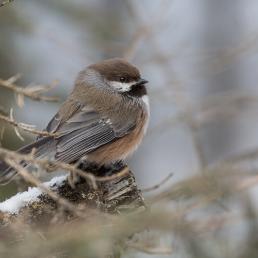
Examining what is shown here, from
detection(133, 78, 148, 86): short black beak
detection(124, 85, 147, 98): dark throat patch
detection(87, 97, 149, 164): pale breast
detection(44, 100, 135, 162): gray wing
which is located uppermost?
detection(133, 78, 148, 86): short black beak

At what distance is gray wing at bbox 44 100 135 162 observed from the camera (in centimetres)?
584

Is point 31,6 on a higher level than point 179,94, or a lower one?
higher

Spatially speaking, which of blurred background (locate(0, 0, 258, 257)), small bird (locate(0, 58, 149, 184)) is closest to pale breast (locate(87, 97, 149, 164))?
small bird (locate(0, 58, 149, 184))

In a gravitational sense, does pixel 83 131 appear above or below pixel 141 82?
below

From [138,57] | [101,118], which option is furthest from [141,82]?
[138,57]

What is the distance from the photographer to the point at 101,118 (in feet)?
21.2

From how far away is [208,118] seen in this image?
702 cm

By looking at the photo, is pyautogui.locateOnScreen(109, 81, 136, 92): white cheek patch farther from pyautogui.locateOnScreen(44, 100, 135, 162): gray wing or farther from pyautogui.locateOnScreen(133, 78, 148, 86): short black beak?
pyautogui.locateOnScreen(44, 100, 135, 162): gray wing

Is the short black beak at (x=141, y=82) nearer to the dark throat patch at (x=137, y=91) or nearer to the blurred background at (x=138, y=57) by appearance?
the dark throat patch at (x=137, y=91)

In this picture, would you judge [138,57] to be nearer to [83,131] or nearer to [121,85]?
[121,85]

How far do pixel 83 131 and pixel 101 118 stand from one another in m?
0.37

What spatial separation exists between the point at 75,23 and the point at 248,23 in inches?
446

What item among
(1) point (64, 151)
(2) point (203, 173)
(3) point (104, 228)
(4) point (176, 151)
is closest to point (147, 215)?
(3) point (104, 228)

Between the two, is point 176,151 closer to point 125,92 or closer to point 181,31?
point 181,31
